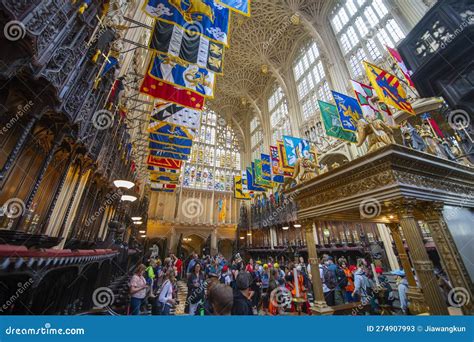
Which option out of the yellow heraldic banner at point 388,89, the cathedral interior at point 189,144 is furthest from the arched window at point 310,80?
the yellow heraldic banner at point 388,89

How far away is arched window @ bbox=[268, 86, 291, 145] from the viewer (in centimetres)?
2313

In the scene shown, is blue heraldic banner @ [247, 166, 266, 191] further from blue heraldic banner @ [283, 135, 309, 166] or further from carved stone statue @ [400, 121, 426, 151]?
carved stone statue @ [400, 121, 426, 151]

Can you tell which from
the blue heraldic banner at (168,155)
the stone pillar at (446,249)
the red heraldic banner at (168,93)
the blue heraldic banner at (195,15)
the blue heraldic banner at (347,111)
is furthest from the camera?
the blue heraldic banner at (168,155)

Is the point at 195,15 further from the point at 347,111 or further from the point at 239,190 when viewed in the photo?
the point at 239,190

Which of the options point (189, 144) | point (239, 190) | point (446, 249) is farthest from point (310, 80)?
point (446, 249)

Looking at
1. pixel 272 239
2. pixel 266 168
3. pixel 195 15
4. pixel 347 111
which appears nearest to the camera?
pixel 195 15

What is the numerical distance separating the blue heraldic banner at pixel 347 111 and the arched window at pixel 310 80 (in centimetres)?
777

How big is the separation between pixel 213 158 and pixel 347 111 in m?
23.6

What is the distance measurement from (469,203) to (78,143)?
949 centimetres

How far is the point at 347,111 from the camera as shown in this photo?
31.1 feet

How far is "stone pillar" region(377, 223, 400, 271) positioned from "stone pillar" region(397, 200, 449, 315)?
30.0 feet

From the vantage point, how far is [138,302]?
437 cm

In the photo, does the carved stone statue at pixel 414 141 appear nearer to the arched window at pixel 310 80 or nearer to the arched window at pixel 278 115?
the arched window at pixel 310 80

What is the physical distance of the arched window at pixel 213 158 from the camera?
28891 mm
